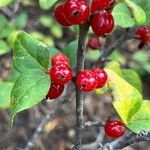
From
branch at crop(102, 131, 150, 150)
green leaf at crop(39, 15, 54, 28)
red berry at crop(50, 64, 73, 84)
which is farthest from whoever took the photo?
green leaf at crop(39, 15, 54, 28)

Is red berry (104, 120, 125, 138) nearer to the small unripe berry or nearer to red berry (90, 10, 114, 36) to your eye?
the small unripe berry

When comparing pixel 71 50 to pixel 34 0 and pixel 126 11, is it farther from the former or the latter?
pixel 34 0

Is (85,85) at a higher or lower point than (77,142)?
higher

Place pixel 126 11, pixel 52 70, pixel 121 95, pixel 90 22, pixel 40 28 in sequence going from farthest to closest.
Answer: pixel 40 28 → pixel 126 11 → pixel 121 95 → pixel 52 70 → pixel 90 22

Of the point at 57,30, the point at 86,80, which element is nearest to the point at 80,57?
the point at 86,80

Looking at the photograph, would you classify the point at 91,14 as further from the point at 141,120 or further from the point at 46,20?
the point at 46,20

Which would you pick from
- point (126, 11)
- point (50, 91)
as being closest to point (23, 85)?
point (50, 91)

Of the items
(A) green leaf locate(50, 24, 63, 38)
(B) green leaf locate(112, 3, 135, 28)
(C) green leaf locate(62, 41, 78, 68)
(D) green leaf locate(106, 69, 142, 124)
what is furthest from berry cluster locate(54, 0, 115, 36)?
(A) green leaf locate(50, 24, 63, 38)
